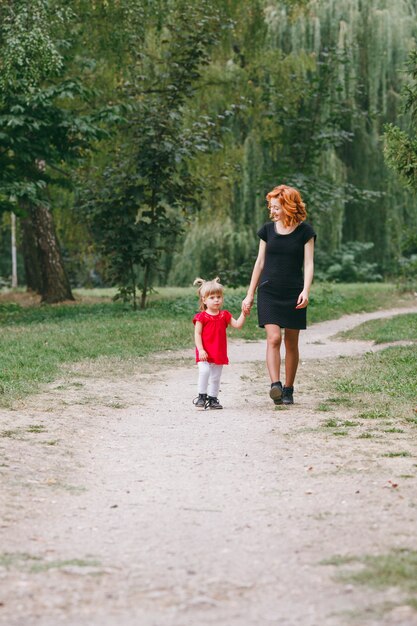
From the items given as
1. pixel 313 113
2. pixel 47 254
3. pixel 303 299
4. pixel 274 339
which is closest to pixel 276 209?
pixel 303 299

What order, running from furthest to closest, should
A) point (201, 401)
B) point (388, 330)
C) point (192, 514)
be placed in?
point (388, 330) → point (201, 401) → point (192, 514)

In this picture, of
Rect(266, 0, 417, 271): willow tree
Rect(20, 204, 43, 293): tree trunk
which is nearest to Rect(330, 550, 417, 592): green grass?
Rect(20, 204, 43, 293): tree trunk

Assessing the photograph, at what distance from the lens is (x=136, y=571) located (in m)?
4.63

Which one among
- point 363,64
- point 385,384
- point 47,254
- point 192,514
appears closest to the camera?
point 192,514

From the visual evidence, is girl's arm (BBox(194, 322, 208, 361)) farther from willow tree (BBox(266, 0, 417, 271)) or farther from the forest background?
willow tree (BBox(266, 0, 417, 271))

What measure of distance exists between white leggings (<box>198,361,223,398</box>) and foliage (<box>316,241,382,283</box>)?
25.4 metres

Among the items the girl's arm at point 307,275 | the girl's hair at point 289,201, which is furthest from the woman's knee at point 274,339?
the girl's hair at point 289,201

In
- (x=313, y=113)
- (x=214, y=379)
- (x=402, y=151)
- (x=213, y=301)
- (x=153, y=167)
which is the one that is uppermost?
(x=313, y=113)

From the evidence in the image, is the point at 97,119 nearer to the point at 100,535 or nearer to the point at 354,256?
the point at 100,535

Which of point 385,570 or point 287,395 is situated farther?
point 287,395

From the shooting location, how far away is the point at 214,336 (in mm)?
9742

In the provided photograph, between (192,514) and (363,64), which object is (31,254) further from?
(192,514)

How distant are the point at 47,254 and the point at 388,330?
10609mm

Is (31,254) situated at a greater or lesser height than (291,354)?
greater
